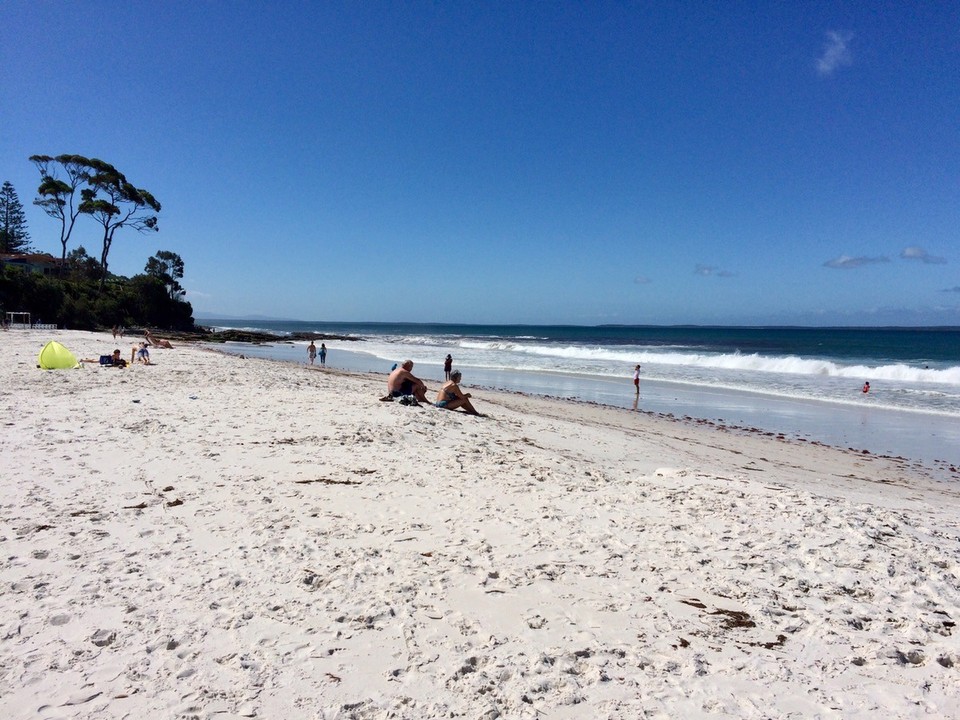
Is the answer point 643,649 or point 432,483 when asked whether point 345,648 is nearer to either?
point 643,649

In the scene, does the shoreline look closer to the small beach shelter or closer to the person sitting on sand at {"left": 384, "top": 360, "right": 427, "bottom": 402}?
the person sitting on sand at {"left": 384, "top": 360, "right": 427, "bottom": 402}

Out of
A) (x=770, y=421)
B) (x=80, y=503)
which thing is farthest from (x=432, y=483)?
(x=770, y=421)

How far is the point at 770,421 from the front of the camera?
15766mm

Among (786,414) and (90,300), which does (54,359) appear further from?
(90,300)

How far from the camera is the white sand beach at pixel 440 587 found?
9.20 ft

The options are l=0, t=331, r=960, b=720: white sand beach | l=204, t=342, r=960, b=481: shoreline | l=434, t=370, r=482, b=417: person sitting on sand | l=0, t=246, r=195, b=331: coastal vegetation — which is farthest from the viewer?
l=0, t=246, r=195, b=331: coastal vegetation

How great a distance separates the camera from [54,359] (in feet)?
45.7

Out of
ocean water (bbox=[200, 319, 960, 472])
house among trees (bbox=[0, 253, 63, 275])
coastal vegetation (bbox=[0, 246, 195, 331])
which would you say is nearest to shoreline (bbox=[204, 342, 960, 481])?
ocean water (bbox=[200, 319, 960, 472])

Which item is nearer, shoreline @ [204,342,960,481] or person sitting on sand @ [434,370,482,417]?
person sitting on sand @ [434,370,482,417]

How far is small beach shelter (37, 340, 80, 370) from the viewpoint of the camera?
45.2 ft

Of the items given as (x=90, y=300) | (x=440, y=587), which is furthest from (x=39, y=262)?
(x=440, y=587)

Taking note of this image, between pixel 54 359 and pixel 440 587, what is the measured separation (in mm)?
14918

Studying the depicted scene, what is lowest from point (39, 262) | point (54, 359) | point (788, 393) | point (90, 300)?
point (788, 393)

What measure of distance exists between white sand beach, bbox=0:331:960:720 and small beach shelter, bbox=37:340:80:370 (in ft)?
24.8
